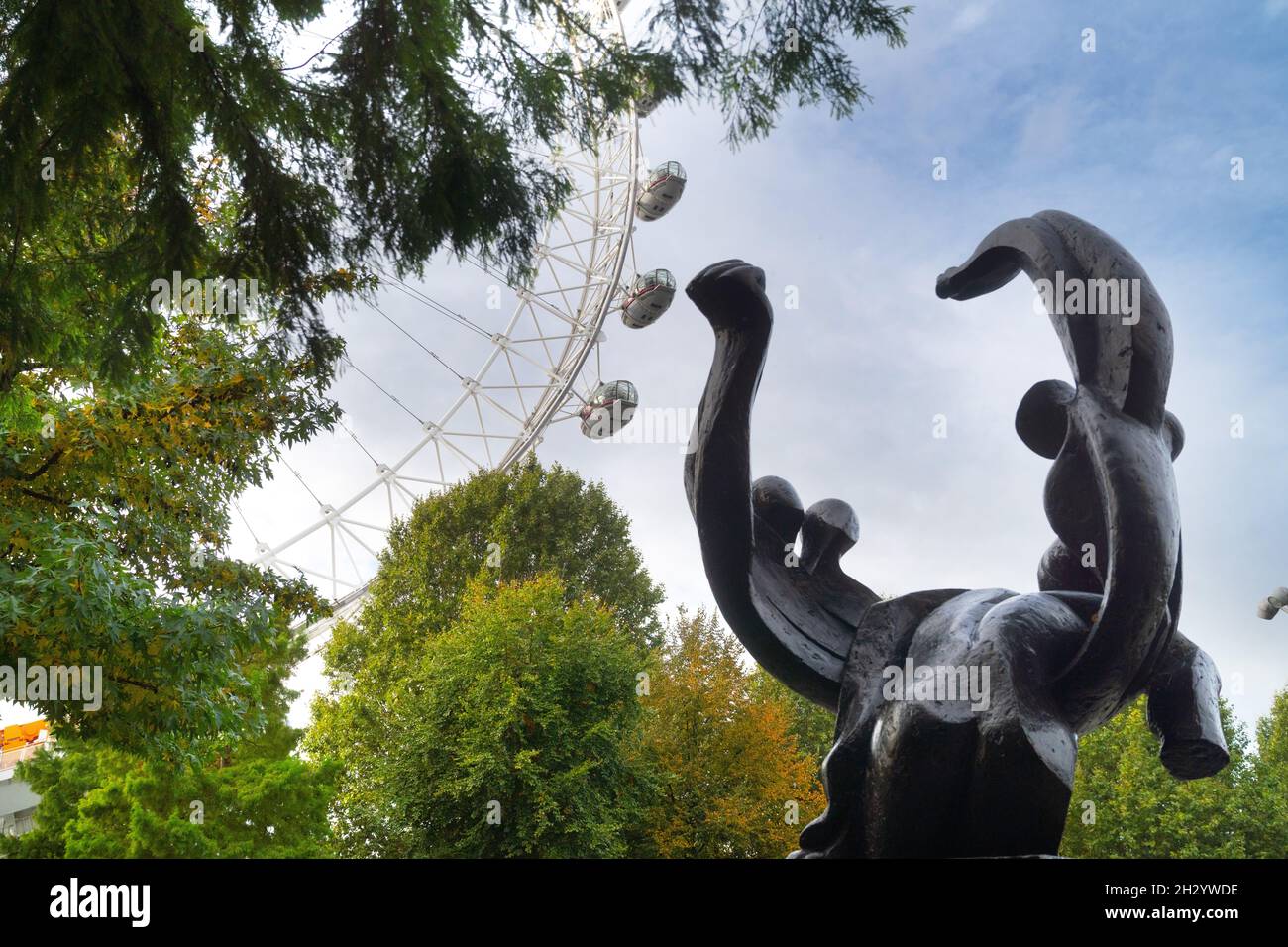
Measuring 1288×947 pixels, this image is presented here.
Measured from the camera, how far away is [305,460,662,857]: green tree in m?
22.8

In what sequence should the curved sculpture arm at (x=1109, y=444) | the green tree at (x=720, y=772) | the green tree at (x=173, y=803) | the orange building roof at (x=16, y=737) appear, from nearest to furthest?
the curved sculpture arm at (x=1109, y=444)
the green tree at (x=173, y=803)
the green tree at (x=720, y=772)
the orange building roof at (x=16, y=737)

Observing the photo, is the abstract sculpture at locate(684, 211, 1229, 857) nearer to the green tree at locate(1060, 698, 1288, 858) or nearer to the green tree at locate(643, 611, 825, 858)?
the green tree at locate(643, 611, 825, 858)

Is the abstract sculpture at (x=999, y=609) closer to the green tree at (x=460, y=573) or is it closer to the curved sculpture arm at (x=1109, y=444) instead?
the curved sculpture arm at (x=1109, y=444)

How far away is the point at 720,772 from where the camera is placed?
66.8 feet

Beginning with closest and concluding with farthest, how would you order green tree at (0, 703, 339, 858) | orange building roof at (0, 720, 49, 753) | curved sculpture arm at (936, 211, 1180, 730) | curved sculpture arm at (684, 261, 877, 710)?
curved sculpture arm at (936, 211, 1180, 730) < curved sculpture arm at (684, 261, 877, 710) < green tree at (0, 703, 339, 858) < orange building roof at (0, 720, 49, 753)

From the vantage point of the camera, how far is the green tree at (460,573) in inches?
897

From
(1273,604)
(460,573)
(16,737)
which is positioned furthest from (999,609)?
(16,737)

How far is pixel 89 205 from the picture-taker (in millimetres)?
6219

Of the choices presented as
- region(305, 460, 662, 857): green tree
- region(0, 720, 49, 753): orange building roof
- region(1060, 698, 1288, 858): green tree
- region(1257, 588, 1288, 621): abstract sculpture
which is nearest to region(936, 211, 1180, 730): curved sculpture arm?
region(1257, 588, 1288, 621): abstract sculpture

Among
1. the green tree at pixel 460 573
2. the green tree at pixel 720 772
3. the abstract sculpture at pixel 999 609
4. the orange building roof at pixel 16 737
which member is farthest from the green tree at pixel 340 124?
the orange building roof at pixel 16 737

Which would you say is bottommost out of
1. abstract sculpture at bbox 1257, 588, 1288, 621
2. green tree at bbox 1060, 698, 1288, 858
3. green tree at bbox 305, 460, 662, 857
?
green tree at bbox 1060, 698, 1288, 858

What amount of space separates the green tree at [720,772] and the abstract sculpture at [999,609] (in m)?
15.3

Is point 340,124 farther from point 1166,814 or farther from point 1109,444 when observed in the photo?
point 1166,814

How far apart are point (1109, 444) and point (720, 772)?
57.6ft
